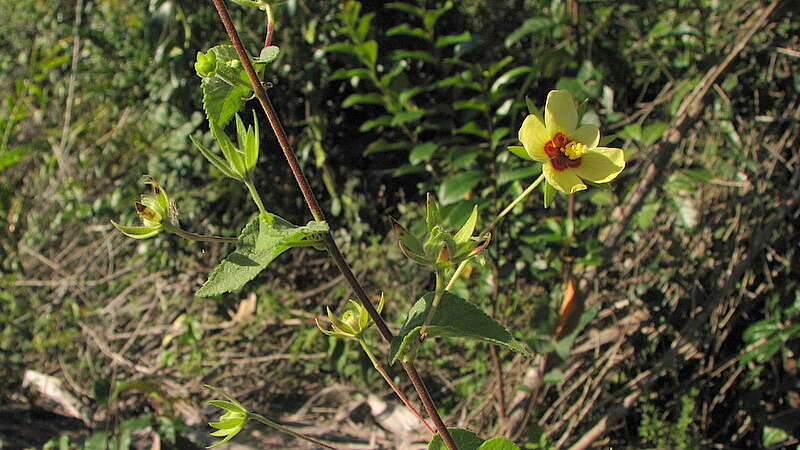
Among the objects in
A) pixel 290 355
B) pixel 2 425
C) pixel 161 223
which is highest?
pixel 161 223

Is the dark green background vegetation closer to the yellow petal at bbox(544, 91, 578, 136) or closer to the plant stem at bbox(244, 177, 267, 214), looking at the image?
the yellow petal at bbox(544, 91, 578, 136)

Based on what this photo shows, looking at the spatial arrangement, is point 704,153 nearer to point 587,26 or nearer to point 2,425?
point 587,26

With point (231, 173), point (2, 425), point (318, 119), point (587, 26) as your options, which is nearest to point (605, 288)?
point (587, 26)

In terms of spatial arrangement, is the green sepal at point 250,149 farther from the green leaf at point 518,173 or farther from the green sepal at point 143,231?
the green leaf at point 518,173

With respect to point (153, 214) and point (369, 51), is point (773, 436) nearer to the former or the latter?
point (369, 51)

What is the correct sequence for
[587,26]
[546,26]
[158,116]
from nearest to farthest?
1. [546,26]
2. [587,26]
3. [158,116]

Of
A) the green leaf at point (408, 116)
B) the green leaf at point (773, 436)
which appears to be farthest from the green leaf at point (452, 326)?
the green leaf at point (773, 436)

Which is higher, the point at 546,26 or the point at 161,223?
the point at 161,223
